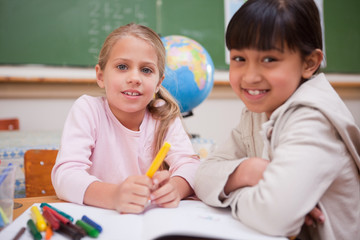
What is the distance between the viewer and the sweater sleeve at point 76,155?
→ 0.72 metres

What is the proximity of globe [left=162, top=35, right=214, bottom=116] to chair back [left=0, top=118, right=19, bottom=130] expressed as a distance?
1.40 m

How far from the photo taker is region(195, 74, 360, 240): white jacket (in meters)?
0.51

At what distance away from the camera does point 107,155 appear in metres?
0.98

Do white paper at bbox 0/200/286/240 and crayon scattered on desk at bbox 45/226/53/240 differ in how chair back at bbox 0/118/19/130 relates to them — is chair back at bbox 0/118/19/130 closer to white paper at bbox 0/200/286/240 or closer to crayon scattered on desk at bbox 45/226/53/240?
white paper at bbox 0/200/286/240

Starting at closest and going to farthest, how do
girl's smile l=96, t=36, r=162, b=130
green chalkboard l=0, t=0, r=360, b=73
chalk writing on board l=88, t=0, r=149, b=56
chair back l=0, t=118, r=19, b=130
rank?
girl's smile l=96, t=36, r=162, b=130 < chair back l=0, t=118, r=19, b=130 < green chalkboard l=0, t=0, r=360, b=73 < chalk writing on board l=88, t=0, r=149, b=56

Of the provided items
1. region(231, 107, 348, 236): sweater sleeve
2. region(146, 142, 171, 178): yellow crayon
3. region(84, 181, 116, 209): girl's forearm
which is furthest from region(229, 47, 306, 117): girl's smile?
region(84, 181, 116, 209): girl's forearm

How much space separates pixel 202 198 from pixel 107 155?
0.41 metres

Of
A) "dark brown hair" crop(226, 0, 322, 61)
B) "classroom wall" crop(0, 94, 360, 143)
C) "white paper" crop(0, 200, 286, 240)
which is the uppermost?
"dark brown hair" crop(226, 0, 322, 61)

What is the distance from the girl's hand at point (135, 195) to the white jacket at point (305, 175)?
13cm

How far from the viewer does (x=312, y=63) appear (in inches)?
27.0

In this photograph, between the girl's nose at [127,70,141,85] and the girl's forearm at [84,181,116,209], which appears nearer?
the girl's forearm at [84,181,116,209]

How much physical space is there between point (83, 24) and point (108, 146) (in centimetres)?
189

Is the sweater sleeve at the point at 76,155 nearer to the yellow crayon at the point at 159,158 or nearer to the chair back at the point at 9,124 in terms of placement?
the yellow crayon at the point at 159,158

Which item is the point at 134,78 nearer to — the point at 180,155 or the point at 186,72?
the point at 180,155
